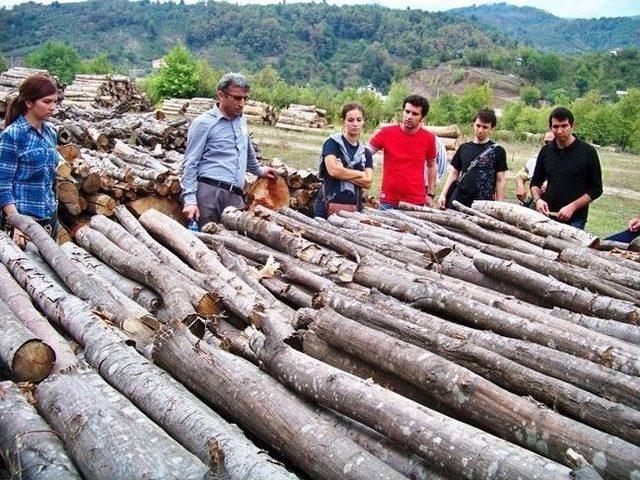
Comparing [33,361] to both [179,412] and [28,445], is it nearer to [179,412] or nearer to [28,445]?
[28,445]

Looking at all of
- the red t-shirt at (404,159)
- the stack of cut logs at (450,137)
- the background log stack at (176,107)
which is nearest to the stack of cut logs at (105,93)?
the background log stack at (176,107)

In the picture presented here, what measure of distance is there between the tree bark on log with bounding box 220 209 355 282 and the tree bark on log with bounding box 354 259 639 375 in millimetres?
258

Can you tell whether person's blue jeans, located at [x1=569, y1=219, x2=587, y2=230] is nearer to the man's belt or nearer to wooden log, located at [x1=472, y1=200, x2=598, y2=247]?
wooden log, located at [x1=472, y1=200, x2=598, y2=247]

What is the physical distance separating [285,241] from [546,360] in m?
2.51

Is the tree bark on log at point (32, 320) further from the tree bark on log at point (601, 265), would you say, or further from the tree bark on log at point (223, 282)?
the tree bark on log at point (601, 265)

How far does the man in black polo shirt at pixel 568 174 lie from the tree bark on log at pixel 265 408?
14.7 feet

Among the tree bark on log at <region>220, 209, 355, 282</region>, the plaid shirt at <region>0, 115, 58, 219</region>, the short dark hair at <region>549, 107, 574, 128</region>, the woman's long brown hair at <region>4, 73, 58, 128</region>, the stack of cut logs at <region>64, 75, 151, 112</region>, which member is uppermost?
the woman's long brown hair at <region>4, 73, 58, 128</region>

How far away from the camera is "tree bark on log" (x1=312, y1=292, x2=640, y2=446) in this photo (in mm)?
2387

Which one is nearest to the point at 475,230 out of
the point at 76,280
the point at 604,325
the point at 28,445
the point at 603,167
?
the point at 604,325

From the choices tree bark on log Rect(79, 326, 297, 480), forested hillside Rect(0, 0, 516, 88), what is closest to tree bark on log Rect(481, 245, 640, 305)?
tree bark on log Rect(79, 326, 297, 480)

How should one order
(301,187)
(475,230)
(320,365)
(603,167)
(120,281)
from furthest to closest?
(603,167)
(301,187)
(475,230)
(120,281)
(320,365)

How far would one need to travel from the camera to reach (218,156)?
18.7 ft

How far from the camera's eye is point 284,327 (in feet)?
11.1

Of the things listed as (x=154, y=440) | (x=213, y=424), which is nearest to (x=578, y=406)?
(x=213, y=424)
